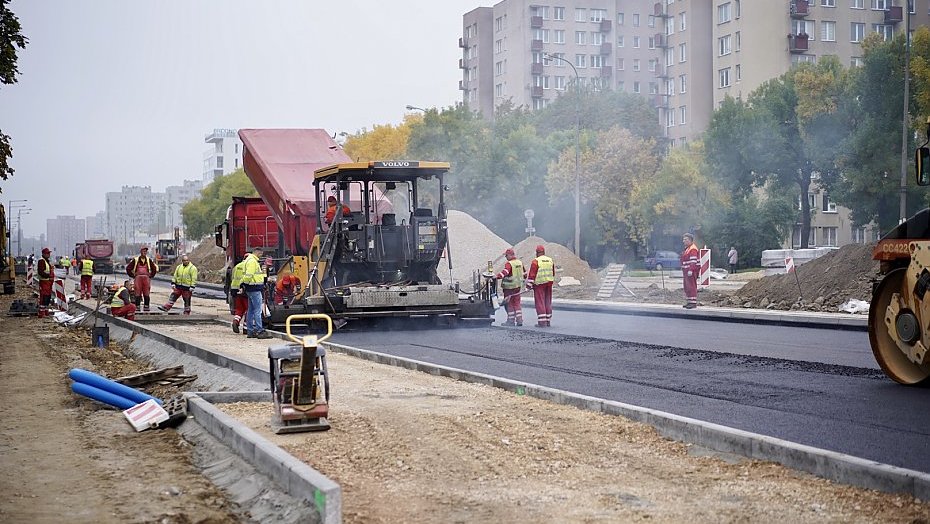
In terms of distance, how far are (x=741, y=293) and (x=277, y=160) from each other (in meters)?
12.0

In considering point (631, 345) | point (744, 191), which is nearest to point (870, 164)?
point (744, 191)

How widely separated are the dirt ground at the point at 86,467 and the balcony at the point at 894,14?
5303 cm

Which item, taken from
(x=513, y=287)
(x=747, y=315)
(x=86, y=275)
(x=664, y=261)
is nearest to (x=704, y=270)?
(x=747, y=315)

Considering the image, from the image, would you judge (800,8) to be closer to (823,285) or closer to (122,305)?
(823,285)

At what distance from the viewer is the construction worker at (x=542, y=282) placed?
20266 mm

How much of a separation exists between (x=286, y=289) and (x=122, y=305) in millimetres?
4328

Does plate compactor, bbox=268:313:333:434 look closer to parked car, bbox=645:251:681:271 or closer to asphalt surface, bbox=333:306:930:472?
asphalt surface, bbox=333:306:930:472

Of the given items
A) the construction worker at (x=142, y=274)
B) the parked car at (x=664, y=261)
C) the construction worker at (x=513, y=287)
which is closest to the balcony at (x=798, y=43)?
the parked car at (x=664, y=261)

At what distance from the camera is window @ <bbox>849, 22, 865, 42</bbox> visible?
63.0 m

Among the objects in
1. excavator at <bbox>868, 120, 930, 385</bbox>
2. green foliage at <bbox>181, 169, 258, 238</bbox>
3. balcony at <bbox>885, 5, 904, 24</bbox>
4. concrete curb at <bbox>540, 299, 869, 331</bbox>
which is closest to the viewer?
excavator at <bbox>868, 120, 930, 385</bbox>

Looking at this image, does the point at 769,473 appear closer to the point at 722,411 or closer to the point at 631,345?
the point at 722,411

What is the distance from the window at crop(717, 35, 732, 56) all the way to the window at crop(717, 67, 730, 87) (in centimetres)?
100

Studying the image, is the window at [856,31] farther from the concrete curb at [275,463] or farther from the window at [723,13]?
the concrete curb at [275,463]

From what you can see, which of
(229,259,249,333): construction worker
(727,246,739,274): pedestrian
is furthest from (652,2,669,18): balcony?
(229,259,249,333): construction worker
